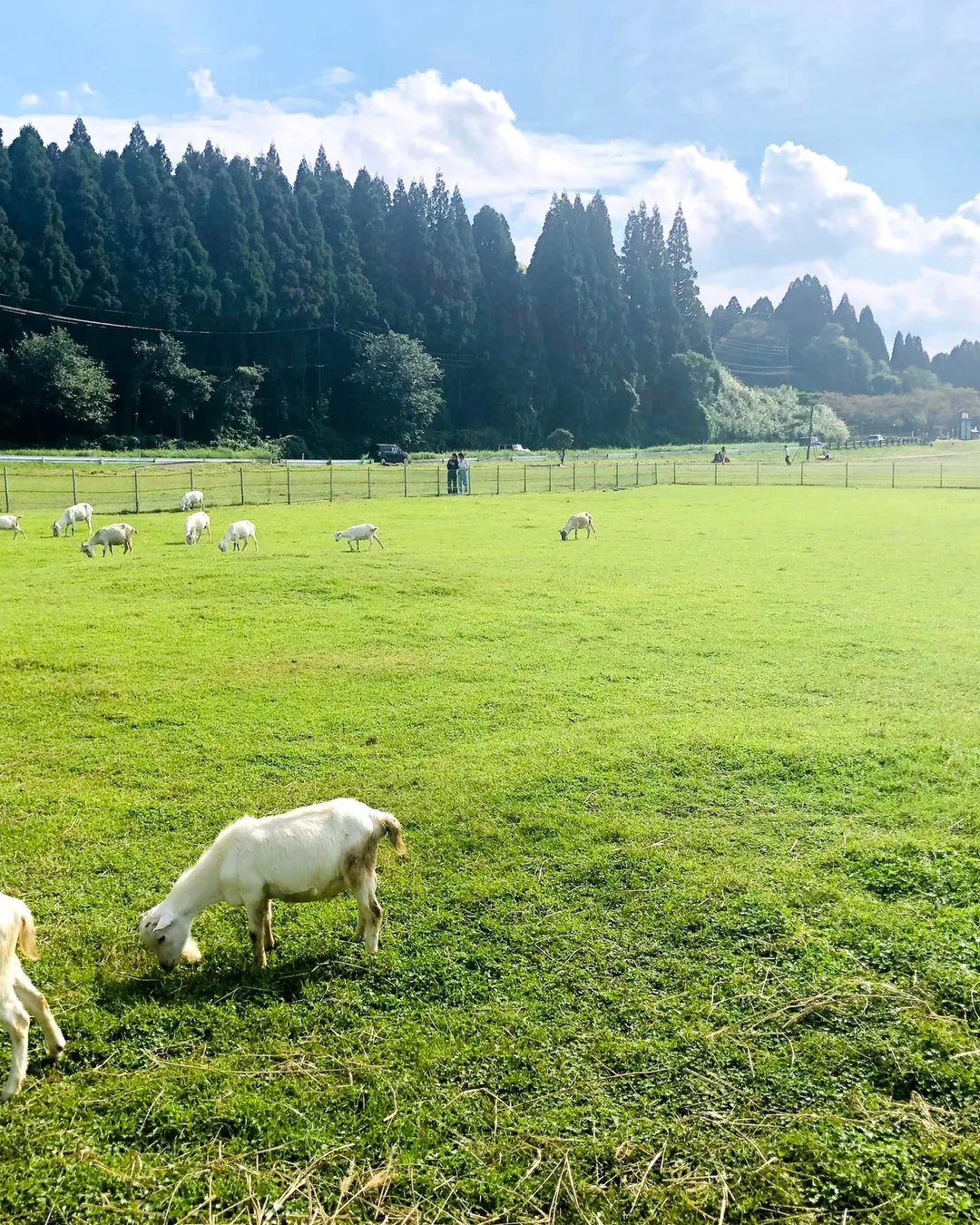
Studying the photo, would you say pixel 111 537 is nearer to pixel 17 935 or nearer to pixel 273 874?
pixel 273 874

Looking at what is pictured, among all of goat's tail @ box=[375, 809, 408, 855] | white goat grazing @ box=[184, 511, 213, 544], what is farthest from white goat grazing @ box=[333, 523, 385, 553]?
goat's tail @ box=[375, 809, 408, 855]

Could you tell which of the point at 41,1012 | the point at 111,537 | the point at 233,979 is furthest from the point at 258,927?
the point at 111,537

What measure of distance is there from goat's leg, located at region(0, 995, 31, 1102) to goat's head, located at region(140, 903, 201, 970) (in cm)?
96

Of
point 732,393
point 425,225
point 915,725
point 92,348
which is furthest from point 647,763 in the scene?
point 732,393

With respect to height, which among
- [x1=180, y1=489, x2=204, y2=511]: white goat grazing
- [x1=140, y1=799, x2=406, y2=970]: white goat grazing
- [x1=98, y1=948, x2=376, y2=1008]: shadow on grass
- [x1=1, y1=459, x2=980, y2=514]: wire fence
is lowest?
[x1=98, y1=948, x2=376, y2=1008]: shadow on grass

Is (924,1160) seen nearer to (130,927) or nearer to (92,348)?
(130,927)

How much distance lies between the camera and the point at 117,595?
1828 cm

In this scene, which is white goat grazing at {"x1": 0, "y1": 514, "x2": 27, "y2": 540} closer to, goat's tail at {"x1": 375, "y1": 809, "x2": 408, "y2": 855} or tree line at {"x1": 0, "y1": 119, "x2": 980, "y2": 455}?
goat's tail at {"x1": 375, "y1": 809, "x2": 408, "y2": 855}

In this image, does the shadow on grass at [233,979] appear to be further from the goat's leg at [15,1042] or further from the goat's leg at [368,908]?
the goat's leg at [15,1042]

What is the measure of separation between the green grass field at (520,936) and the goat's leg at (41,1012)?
0.19 metres

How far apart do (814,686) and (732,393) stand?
118750mm

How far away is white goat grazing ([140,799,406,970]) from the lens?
5.77 metres

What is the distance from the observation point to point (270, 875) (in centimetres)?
578

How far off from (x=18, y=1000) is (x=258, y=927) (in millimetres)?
1396
